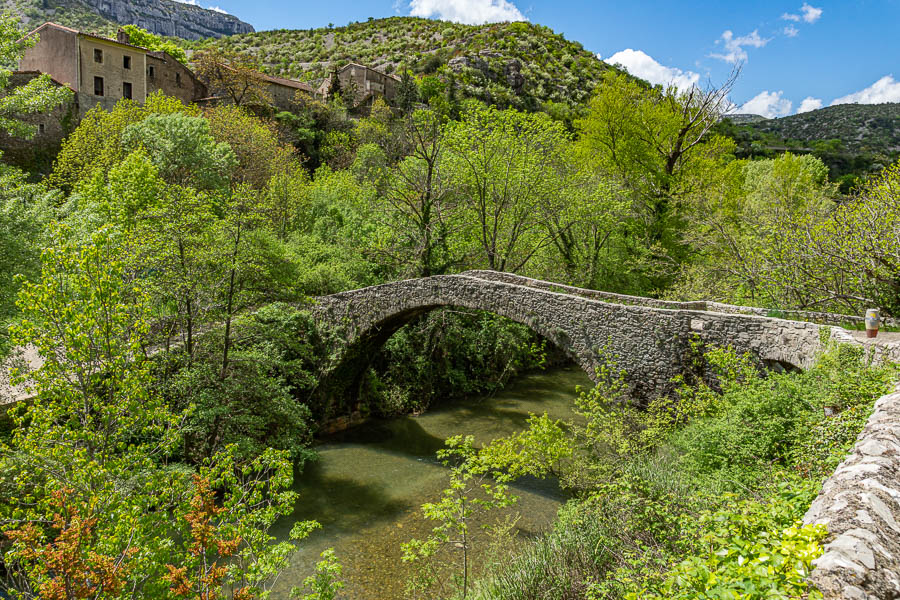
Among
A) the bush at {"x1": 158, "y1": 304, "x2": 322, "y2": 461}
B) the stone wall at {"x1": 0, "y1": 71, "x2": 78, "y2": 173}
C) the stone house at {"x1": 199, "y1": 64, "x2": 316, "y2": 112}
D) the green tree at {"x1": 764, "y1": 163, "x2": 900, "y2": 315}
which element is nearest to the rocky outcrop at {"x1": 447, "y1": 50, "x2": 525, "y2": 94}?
the stone house at {"x1": 199, "y1": 64, "x2": 316, "y2": 112}

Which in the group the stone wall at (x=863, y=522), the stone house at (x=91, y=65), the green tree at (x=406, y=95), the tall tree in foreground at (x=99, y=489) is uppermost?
the green tree at (x=406, y=95)

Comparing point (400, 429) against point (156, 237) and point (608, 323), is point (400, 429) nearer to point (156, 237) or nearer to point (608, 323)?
point (608, 323)

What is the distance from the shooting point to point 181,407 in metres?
11.1

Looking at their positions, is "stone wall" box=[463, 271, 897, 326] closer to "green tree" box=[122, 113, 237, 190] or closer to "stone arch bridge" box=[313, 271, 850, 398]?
"stone arch bridge" box=[313, 271, 850, 398]

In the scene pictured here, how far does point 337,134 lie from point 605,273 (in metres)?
29.1

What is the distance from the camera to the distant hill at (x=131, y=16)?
89750 millimetres

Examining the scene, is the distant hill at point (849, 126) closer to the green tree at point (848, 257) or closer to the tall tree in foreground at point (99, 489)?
the green tree at point (848, 257)

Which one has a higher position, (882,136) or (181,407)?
(882,136)

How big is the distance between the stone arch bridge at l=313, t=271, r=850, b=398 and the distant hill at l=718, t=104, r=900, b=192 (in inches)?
2204

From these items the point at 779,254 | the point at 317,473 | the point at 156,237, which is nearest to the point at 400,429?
the point at 317,473

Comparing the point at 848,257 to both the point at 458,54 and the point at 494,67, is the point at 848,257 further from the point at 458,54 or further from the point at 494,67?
the point at 458,54

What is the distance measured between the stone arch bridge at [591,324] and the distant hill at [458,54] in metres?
50.9

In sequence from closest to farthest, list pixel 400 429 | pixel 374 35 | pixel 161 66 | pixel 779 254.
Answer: pixel 779 254
pixel 400 429
pixel 161 66
pixel 374 35

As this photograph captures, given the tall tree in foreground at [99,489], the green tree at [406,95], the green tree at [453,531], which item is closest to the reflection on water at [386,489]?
the green tree at [453,531]
